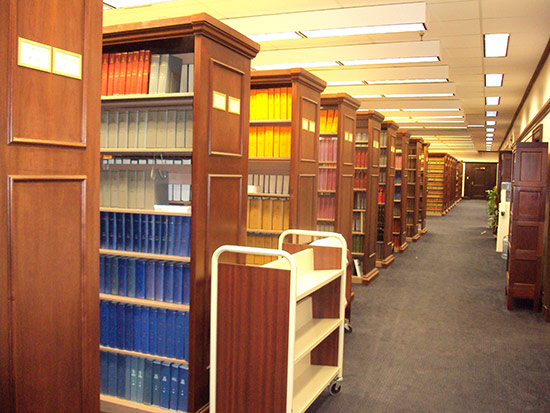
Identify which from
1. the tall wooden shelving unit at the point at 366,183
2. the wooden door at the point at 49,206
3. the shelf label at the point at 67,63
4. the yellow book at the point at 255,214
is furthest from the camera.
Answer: the tall wooden shelving unit at the point at 366,183

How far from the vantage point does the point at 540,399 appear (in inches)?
134

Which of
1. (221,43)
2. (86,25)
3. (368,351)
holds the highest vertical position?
(221,43)

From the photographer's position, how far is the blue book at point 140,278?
10.3 ft

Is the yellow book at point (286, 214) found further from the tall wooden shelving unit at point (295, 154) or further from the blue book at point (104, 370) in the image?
the blue book at point (104, 370)

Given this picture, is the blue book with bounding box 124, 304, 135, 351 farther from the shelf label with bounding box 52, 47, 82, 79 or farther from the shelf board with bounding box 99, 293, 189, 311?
the shelf label with bounding box 52, 47, 82, 79

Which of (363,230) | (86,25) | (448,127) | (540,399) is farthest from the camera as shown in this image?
(448,127)

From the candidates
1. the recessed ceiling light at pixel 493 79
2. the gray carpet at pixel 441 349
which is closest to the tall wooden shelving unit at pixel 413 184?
the recessed ceiling light at pixel 493 79

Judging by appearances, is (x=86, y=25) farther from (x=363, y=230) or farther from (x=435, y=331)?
(x=363, y=230)

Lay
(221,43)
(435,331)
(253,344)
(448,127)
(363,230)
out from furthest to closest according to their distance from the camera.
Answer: (448,127)
(363,230)
(435,331)
(221,43)
(253,344)

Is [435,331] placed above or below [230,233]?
below

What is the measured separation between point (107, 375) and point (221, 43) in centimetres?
228

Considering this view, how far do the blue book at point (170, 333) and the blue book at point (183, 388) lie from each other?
115 mm

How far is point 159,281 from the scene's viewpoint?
311 cm

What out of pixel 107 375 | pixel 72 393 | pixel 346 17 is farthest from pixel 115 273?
pixel 346 17
